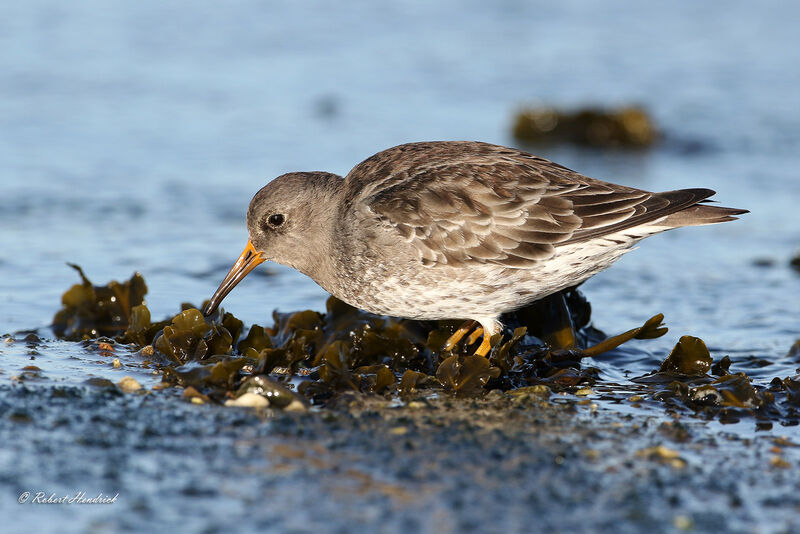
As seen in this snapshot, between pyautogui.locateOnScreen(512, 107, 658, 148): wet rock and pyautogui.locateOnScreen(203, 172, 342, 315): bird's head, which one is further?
pyautogui.locateOnScreen(512, 107, 658, 148): wet rock


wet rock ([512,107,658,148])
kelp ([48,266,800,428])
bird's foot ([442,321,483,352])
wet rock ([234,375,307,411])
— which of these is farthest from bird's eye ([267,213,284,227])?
wet rock ([512,107,658,148])

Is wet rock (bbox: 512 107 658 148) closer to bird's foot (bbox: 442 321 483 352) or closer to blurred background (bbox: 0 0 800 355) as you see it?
blurred background (bbox: 0 0 800 355)

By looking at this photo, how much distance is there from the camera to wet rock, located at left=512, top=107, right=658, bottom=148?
46.6 ft

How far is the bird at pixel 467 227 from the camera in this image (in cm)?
646

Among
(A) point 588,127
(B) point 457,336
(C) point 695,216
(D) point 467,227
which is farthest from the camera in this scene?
(A) point 588,127

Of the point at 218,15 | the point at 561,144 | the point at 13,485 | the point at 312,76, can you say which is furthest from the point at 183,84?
the point at 13,485

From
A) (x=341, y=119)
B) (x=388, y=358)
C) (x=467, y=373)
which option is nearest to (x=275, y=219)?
(x=388, y=358)

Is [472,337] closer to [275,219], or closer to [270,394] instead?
[275,219]

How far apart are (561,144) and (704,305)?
20.6 feet

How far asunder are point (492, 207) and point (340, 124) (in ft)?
26.7

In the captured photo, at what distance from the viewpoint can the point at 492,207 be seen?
21.5 feet

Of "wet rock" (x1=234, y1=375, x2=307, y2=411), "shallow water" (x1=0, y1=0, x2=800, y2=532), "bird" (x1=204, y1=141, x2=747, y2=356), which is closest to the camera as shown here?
"wet rock" (x1=234, y1=375, x2=307, y2=411)

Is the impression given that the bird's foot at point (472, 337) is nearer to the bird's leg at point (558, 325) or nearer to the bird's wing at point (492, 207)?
the bird's leg at point (558, 325)

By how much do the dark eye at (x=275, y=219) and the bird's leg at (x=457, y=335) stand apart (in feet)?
4.97
